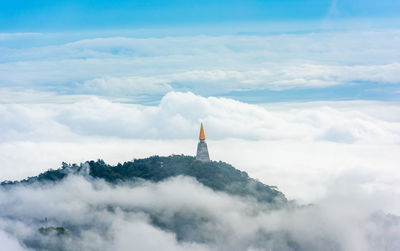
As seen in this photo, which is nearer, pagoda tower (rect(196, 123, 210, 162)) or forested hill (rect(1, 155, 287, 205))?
pagoda tower (rect(196, 123, 210, 162))

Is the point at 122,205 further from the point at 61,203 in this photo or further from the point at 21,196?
the point at 21,196

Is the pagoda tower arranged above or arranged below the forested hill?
above

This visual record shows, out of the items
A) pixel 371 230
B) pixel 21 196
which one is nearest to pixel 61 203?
pixel 21 196

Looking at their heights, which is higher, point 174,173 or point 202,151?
point 202,151

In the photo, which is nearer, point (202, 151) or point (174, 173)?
point (202, 151)

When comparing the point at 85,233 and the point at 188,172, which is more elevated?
the point at 188,172

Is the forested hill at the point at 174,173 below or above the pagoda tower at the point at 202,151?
below

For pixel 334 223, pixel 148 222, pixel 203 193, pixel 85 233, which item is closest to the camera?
pixel 85 233

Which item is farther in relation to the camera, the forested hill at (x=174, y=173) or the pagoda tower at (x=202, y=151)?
the forested hill at (x=174, y=173)
